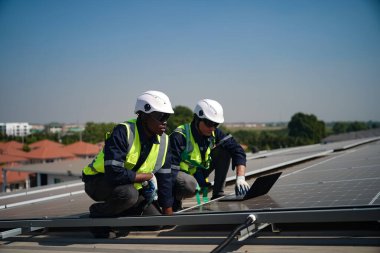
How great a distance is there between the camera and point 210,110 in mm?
4426

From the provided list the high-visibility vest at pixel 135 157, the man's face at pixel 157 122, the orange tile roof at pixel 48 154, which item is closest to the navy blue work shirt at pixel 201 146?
the high-visibility vest at pixel 135 157

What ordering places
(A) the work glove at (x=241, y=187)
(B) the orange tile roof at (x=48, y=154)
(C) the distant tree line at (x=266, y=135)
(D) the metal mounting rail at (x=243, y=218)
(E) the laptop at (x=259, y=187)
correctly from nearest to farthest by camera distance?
(D) the metal mounting rail at (x=243, y=218) → (E) the laptop at (x=259, y=187) → (A) the work glove at (x=241, y=187) → (B) the orange tile roof at (x=48, y=154) → (C) the distant tree line at (x=266, y=135)

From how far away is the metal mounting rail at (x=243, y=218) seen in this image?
8.37ft

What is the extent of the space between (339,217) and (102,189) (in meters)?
2.13

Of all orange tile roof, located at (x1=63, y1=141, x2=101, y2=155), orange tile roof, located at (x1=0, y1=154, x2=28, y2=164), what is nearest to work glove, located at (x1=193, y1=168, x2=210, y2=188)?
orange tile roof, located at (x1=0, y1=154, x2=28, y2=164)

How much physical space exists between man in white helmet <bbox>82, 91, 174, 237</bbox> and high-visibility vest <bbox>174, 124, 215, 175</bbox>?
2.11 ft

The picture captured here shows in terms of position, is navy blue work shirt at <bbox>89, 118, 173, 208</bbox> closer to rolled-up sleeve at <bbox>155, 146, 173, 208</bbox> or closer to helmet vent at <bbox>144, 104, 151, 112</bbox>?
rolled-up sleeve at <bbox>155, 146, 173, 208</bbox>

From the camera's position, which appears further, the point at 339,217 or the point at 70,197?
the point at 70,197

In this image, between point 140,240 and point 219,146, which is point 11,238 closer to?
point 140,240

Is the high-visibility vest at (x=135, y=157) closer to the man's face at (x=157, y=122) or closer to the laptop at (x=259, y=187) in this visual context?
the man's face at (x=157, y=122)

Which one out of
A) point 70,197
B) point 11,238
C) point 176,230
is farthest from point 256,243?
point 70,197

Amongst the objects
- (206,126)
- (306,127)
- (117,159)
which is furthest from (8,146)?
(306,127)

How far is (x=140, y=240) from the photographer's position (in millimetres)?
3365

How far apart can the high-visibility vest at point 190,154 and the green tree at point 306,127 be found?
68.3 metres
